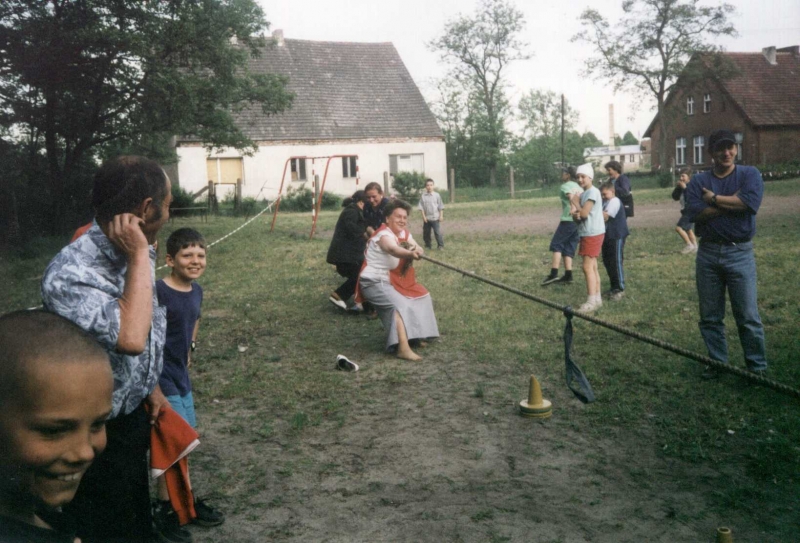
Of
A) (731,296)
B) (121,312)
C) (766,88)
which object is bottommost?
(731,296)

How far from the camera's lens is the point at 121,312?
232cm

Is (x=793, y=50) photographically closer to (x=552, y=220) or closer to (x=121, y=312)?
(x=552, y=220)

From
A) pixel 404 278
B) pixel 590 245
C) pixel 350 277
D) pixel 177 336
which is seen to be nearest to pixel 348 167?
pixel 350 277

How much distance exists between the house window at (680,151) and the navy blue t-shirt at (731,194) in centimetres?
4908

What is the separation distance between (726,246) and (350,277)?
17.7 ft

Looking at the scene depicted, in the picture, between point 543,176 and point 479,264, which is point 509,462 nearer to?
point 479,264

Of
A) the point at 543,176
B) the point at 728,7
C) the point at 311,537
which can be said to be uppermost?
the point at 728,7

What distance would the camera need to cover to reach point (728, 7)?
39.3m

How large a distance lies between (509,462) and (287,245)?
44.6ft

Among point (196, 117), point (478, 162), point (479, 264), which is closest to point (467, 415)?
point (479, 264)

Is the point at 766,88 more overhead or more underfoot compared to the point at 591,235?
more overhead

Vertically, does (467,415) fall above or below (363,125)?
below

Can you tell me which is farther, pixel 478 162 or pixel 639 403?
pixel 478 162

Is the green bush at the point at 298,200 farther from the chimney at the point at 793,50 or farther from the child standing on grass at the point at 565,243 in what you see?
the chimney at the point at 793,50
